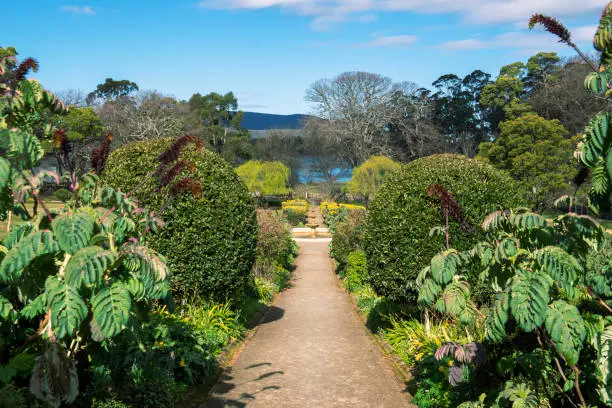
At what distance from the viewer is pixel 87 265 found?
2.84 metres

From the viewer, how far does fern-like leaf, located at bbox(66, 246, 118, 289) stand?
2.78 m

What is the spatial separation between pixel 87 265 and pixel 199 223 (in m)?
4.89

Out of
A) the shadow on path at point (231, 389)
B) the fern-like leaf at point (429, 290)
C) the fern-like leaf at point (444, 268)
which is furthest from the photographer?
the shadow on path at point (231, 389)

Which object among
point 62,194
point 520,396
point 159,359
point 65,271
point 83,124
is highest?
point 83,124

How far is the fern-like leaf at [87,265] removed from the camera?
9.13ft

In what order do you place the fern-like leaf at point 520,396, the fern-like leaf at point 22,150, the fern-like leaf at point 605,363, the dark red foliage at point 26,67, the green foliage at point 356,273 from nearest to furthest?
the fern-like leaf at point 22,150, the fern-like leaf at point 605,363, the dark red foliage at point 26,67, the fern-like leaf at point 520,396, the green foliage at point 356,273

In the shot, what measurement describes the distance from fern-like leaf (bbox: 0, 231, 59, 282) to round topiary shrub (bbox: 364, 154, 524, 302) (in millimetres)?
5158

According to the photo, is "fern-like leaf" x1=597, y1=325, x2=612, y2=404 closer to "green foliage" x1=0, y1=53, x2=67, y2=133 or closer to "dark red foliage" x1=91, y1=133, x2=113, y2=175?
"dark red foliage" x1=91, y1=133, x2=113, y2=175

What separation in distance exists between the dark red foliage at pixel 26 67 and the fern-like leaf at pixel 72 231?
0.99 metres

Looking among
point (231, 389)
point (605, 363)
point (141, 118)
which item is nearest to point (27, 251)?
point (605, 363)

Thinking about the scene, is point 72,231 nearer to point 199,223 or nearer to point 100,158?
point 100,158

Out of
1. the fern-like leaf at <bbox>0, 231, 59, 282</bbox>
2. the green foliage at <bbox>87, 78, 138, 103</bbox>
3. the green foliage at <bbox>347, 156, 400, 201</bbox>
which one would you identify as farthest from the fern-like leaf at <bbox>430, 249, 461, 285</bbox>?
the green foliage at <bbox>87, 78, 138, 103</bbox>

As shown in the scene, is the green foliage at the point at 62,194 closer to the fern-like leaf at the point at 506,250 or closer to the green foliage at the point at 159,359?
the green foliage at the point at 159,359

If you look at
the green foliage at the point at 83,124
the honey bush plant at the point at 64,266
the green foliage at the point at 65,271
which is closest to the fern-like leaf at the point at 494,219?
the honey bush plant at the point at 64,266
